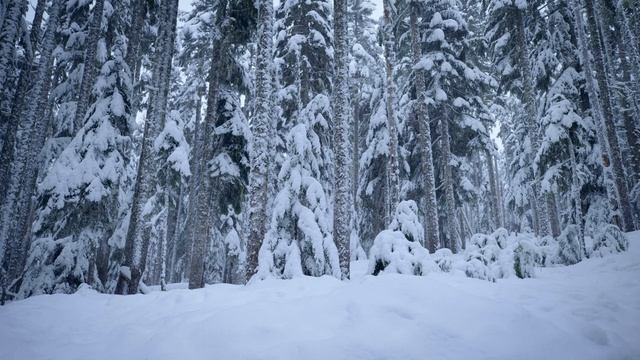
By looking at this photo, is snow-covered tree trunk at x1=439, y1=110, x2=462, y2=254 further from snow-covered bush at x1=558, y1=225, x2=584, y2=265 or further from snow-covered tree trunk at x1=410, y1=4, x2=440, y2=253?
snow-covered bush at x1=558, y1=225, x2=584, y2=265

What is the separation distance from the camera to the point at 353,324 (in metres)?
4.29

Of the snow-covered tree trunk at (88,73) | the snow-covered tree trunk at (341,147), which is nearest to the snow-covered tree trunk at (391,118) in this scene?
the snow-covered tree trunk at (341,147)

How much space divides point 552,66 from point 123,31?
21.4 m

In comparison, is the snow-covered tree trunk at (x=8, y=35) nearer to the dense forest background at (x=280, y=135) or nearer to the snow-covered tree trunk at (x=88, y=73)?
the dense forest background at (x=280, y=135)

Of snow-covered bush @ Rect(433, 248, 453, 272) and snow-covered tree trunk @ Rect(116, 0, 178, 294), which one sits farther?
snow-covered tree trunk @ Rect(116, 0, 178, 294)

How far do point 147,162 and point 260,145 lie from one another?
14.5 feet

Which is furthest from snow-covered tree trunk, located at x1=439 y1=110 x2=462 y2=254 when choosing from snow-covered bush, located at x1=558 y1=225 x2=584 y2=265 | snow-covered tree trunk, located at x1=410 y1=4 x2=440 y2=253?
snow-covered bush, located at x1=558 y1=225 x2=584 y2=265

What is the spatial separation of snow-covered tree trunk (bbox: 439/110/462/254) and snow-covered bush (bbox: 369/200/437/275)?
8.26 m

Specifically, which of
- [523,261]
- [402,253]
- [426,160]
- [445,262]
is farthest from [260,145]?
[426,160]

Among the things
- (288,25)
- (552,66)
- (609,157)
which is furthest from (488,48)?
(288,25)

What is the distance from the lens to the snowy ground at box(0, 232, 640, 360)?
3.77 meters

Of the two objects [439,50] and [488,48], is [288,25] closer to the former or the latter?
[439,50]

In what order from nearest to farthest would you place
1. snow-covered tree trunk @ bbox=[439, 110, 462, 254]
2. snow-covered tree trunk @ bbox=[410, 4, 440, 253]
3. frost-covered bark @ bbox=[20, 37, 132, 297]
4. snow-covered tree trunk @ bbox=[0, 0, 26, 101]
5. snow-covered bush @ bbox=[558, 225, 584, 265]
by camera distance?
snow-covered bush @ bbox=[558, 225, 584, 265] < snow-covered tree trunk @ bbox=[0, 0, 26, 101] < frost-covered bark @ bbox=[20, 37, 132, 297] < snow-covered tree trunk @ bbox=[410, 4, 440, 253] < snow-covered tree trunk @ bbox=[439, 110, 462, 254]

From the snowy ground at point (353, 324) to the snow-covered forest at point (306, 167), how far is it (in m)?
0.05
